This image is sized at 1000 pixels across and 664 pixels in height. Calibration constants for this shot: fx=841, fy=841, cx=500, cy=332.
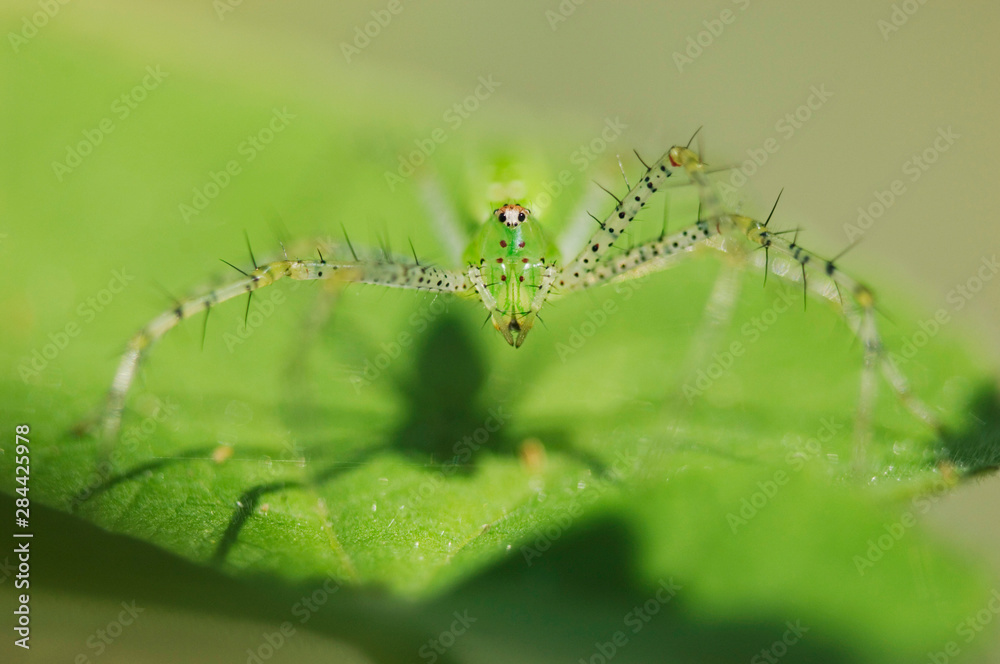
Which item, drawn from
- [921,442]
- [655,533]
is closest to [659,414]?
[655,533]

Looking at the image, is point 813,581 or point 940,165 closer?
point 813,581

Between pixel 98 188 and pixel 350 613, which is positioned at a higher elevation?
pixel 98 188

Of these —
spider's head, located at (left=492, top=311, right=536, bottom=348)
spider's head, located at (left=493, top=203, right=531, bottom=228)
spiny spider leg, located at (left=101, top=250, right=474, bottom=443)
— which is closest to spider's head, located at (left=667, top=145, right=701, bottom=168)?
spider's head, located at (left=493, top=203, right=531, bottom=228)

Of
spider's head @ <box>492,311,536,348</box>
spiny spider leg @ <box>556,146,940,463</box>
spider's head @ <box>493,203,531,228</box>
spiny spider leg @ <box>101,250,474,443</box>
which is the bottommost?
spiny spider leg @ <box>101,250,474,443</box>

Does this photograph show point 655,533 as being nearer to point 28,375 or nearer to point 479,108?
point 28,375

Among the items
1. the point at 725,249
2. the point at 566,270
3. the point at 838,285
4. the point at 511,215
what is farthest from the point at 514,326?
the point at 838,285

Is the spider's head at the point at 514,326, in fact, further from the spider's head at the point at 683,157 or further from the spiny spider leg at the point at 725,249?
the spider's head at the point at 683,157

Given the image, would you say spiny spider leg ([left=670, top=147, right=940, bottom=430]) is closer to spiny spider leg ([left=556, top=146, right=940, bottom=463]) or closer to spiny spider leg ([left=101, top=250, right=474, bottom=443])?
spiny spider leg ([left=556, top=146, right=940, bottom=463])
